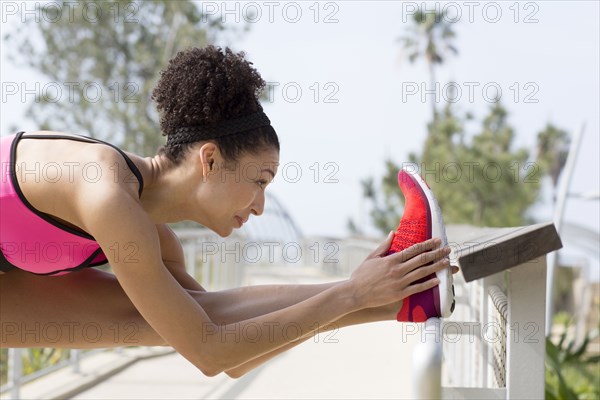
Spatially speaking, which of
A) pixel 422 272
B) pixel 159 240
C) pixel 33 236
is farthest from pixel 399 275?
pixel 33 236

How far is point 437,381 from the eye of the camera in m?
1.07

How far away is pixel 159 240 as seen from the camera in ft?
6.93

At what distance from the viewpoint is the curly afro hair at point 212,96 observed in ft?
6.51

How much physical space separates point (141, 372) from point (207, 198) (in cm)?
335

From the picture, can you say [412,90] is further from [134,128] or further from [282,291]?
[134,128]

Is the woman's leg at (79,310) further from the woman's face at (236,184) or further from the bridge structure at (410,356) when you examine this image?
the bridge structure at (410,356)

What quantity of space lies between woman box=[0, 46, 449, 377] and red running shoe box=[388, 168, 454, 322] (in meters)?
0.03

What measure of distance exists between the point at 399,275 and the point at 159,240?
2.25 ft

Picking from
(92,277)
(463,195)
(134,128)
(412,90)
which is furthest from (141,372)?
(463,195)

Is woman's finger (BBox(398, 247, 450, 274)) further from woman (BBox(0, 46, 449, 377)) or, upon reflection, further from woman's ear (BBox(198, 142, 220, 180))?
woman's ear (BBox(198, 142, 220, 180))

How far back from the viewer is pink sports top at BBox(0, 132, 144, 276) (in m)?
2.00

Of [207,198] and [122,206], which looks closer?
[122,206]

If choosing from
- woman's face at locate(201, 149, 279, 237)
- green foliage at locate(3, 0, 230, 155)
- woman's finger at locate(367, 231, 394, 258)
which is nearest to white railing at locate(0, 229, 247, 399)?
woman's face at locate(201, 149, 279, 237)

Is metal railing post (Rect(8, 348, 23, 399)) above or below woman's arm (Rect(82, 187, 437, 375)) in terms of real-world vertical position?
below
